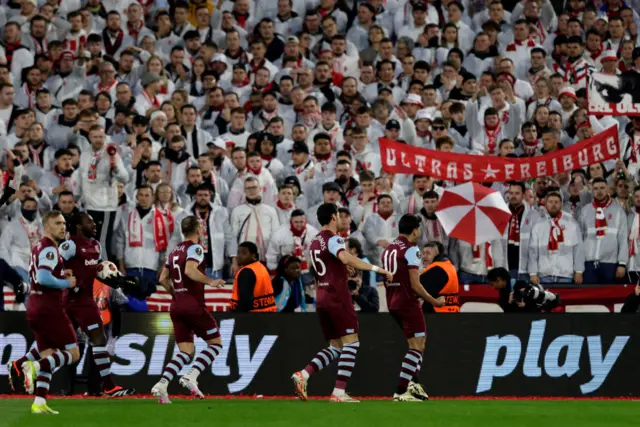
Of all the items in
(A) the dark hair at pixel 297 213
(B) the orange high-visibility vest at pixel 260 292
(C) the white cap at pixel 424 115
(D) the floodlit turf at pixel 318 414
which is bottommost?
(D) the floodlit turf at pixel 318 414

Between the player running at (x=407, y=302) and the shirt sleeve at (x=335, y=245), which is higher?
the shirt sleeve at (x=335, y=245)

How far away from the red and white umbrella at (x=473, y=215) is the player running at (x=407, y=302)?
3759 millimetres

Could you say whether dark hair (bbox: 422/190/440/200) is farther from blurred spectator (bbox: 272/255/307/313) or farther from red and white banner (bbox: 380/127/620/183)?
blurred spectator (bbox: 272/255/307/313)

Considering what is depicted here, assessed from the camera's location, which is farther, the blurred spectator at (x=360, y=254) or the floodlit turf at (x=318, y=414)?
the blurred spectator at (x=360, y=254)

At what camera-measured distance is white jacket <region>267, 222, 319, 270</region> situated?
61.0 feet

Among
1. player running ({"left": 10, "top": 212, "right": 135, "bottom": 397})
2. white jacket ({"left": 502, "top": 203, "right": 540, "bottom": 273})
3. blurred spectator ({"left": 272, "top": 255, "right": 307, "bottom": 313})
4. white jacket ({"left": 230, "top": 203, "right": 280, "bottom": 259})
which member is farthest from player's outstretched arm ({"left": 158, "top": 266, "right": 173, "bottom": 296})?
white jacket ({"left": 502, "top": 203, "right": 540, "bottom": 273})

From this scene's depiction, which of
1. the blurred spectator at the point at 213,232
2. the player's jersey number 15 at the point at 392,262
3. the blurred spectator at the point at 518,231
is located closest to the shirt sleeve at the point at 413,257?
the player's jersey number 15 at the point at 392,262

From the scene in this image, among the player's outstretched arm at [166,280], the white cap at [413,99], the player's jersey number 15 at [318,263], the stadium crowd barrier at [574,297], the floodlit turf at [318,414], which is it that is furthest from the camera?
the white cap at [413,99]

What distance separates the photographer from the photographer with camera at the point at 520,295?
1672cm

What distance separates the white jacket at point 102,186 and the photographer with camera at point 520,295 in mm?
5970

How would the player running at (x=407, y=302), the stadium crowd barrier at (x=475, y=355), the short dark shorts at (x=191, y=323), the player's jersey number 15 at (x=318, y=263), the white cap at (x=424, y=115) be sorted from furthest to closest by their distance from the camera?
1. the white cap at (x=424, y=115)
2. the stadium crowd barrier at (x=475, y=355)
3. the player running at (x=407, y=302)
4. the short dark shorts at (x=191, y=323)
5. the player's jersey number 15 at (x=318, y=263)

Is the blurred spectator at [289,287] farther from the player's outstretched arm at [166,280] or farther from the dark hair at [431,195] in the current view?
the player's outstretched arm at [166,280]

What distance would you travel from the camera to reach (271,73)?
76.5ft

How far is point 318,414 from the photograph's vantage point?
40.9 ft
